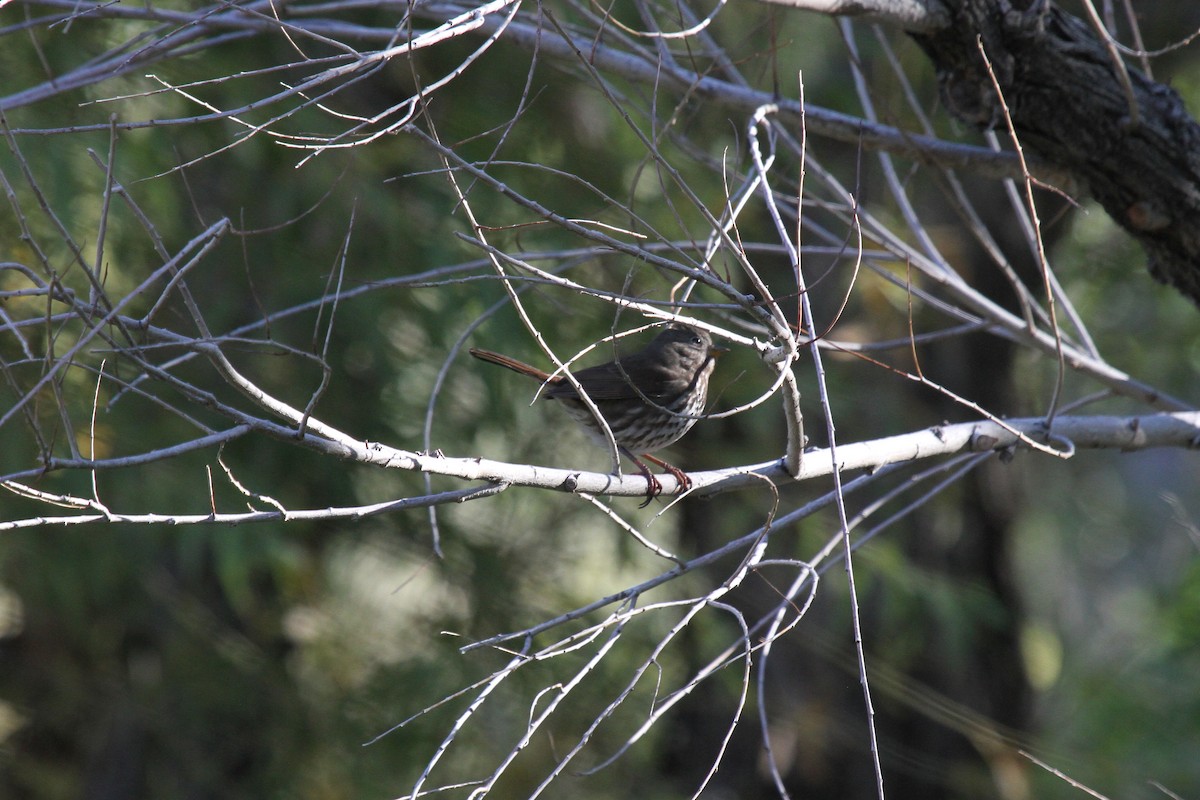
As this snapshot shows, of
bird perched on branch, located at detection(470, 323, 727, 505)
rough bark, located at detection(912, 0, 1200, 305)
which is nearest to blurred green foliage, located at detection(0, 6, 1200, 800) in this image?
bird perched on branch, located at detection(470, 323, 727, 505)

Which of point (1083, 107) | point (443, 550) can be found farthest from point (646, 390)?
point (443, 550)

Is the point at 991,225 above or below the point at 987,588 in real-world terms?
above

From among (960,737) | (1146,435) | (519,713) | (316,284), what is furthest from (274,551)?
(960,737)

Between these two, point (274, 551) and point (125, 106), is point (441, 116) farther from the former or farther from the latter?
point (274, 551)

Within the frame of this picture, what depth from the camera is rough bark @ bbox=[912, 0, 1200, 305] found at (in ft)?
11.9

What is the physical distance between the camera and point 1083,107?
3.67m

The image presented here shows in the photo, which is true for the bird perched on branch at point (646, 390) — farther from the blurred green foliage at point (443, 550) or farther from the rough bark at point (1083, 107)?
the rough bark at point (1083, 107)

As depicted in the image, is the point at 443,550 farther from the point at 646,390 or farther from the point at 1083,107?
the point at 1083,107

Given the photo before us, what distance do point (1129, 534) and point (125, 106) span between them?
1159 centimetres

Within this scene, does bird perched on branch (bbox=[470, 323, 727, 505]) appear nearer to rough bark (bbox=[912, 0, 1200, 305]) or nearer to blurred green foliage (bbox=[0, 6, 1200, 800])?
blurred green foliage (bbox=[0, 6, 1200, 800])

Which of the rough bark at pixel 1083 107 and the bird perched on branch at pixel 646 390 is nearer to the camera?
the rough bark at pixel 1083 107

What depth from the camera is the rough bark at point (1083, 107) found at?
11.9 feet

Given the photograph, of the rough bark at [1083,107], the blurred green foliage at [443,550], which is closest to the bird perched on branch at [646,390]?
the blurred green foliage at [443,550]

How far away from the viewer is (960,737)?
7.80 meters
